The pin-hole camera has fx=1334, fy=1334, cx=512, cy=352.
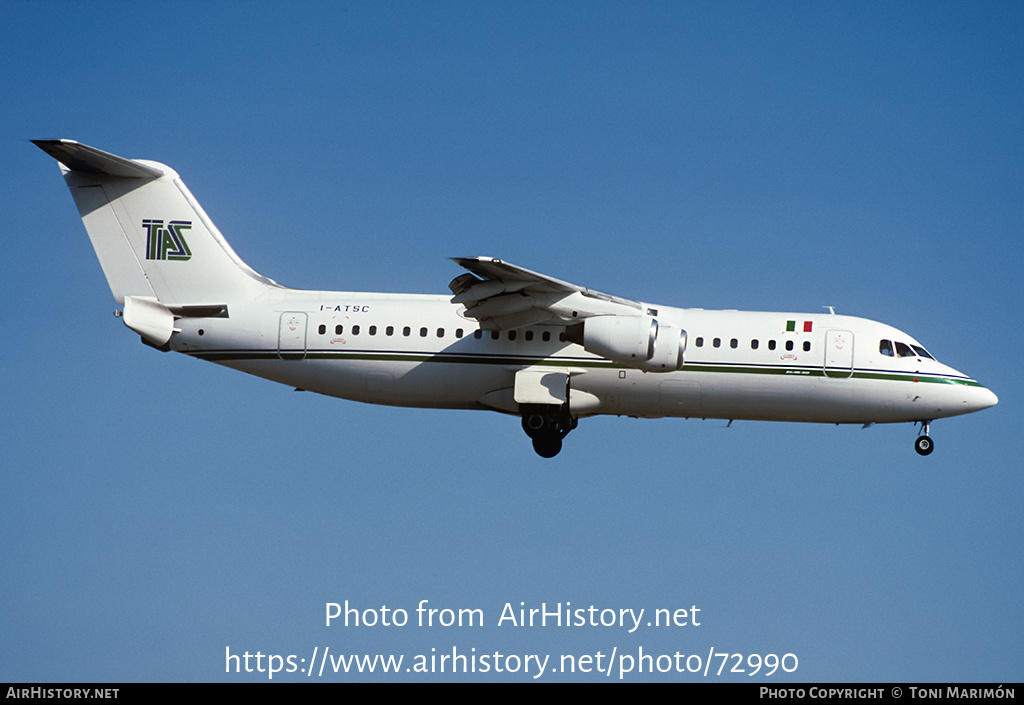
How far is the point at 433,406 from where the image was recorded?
82.6 feet

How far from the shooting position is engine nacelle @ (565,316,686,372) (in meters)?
22.7

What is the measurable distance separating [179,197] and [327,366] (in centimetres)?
478

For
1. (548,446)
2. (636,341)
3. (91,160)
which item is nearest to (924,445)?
(636,341)

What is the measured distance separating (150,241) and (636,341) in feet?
32.5

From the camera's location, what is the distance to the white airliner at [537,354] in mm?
24016

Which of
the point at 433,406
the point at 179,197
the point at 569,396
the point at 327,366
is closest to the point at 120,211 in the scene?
the point at 179,197

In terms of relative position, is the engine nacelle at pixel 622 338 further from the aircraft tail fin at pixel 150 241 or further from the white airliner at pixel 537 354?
the aircraft tail fin at pixel 150 241

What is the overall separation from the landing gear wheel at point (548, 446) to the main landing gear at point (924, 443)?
662cm

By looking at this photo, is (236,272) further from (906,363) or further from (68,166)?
(906,363)

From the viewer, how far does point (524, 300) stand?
23625 mm

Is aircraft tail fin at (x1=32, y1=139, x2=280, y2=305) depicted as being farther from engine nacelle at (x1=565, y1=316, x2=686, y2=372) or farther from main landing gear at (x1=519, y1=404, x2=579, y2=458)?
engine nacelle at (x1=565, y1=316, x2=686, y2=372)

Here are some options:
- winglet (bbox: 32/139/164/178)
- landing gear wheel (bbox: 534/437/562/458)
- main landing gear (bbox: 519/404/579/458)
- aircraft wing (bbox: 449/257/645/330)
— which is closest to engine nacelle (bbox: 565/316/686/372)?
aircraft wing (bbox: 449/257/645/330)

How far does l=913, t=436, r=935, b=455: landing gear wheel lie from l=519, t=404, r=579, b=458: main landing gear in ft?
21.0

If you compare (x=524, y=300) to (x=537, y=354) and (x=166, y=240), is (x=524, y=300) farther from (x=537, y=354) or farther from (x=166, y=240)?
(x=166, y=240)
